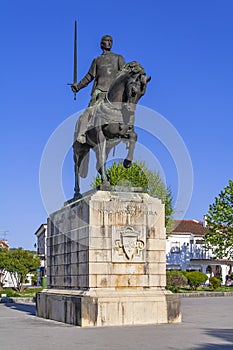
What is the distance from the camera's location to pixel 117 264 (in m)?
15.0

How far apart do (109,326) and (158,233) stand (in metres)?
3.04

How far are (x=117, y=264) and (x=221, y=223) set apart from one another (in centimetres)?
3746

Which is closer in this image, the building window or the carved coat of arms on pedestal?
the carved coat of arms on pedestal

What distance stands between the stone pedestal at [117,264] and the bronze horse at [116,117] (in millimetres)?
1162

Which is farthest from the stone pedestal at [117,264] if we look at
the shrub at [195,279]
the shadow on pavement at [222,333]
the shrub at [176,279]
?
the shrub at [195,279]

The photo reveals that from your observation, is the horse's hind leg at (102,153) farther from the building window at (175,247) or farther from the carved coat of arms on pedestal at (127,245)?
the building window at (175,247)

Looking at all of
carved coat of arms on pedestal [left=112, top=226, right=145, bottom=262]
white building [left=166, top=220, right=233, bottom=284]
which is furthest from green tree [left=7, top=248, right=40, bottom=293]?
carved coat of arms on pedestal [left=112, top=226, right=145, bottom=262]

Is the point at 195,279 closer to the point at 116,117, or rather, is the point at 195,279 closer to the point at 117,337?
the point at 116,117

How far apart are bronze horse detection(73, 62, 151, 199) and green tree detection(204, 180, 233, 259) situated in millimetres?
34751

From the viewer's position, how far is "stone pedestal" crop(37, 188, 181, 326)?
569 inches

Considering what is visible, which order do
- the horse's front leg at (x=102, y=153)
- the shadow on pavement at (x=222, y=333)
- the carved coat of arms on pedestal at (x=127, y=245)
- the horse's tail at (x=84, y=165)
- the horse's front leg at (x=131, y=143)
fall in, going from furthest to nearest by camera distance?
the horse's tail at (x=84, y=165)
the horse's front leg at (x=131, y=143)
the horse's front leg at (x=102, y=153)
the carved coat of arms on pedestal at (x=127, y=245)
the shadow on pavement at (x=222, y=333)

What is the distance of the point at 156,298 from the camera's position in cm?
1499

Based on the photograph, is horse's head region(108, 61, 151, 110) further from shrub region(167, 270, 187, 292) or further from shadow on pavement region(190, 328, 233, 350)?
shrub region(167, 270, 187, 292)

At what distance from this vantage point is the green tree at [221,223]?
5022 centimetres
